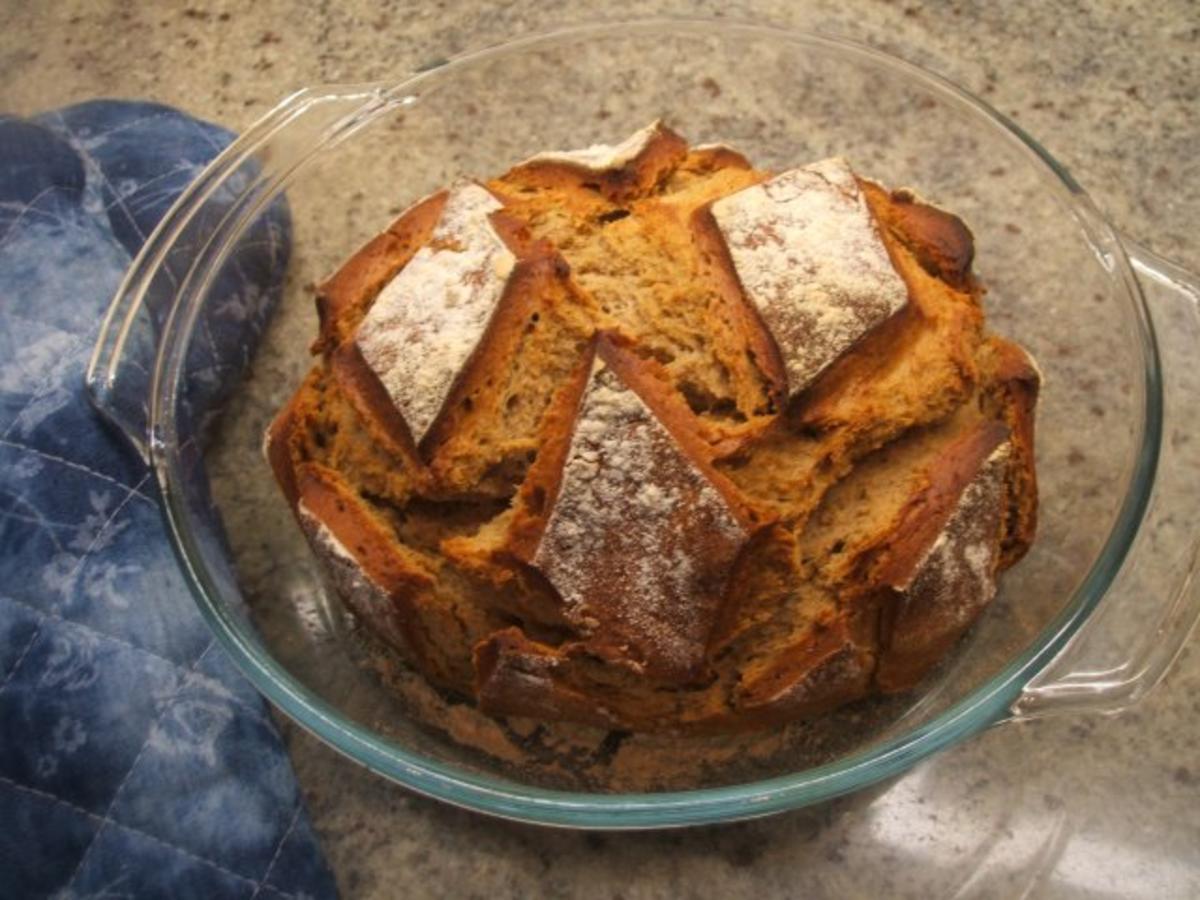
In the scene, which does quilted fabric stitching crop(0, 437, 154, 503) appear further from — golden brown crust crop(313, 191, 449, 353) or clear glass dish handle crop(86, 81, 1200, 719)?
golden brown crust crop(313, 191, 449, 353)

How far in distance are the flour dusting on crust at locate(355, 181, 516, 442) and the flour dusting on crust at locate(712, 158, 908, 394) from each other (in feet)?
0.54

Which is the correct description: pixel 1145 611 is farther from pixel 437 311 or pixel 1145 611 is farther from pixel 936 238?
pixel 437 311

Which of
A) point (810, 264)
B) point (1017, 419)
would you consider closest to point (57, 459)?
point (810, 264)

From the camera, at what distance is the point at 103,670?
112 cm

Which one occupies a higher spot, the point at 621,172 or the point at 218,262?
the point at 621,172

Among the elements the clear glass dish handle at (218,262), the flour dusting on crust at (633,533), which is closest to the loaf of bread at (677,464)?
the flour dusting on crust at (633,533)

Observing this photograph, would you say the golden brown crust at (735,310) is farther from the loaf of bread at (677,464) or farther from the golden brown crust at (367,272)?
the golden brown crust at (367,272)

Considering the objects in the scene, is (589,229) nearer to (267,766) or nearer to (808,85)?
(808,85)

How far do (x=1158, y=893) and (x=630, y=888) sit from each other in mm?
418

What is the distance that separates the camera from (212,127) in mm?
1383

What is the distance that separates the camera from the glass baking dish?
997mm

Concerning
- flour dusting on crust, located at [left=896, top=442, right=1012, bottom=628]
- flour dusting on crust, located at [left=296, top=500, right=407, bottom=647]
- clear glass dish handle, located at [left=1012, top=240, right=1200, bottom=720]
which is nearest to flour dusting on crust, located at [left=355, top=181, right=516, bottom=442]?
flour dusting on crust, located at [left=296, top=500, right=407, bottom=647]

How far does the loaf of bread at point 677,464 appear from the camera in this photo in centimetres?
91

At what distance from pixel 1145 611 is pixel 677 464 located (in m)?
0.39
